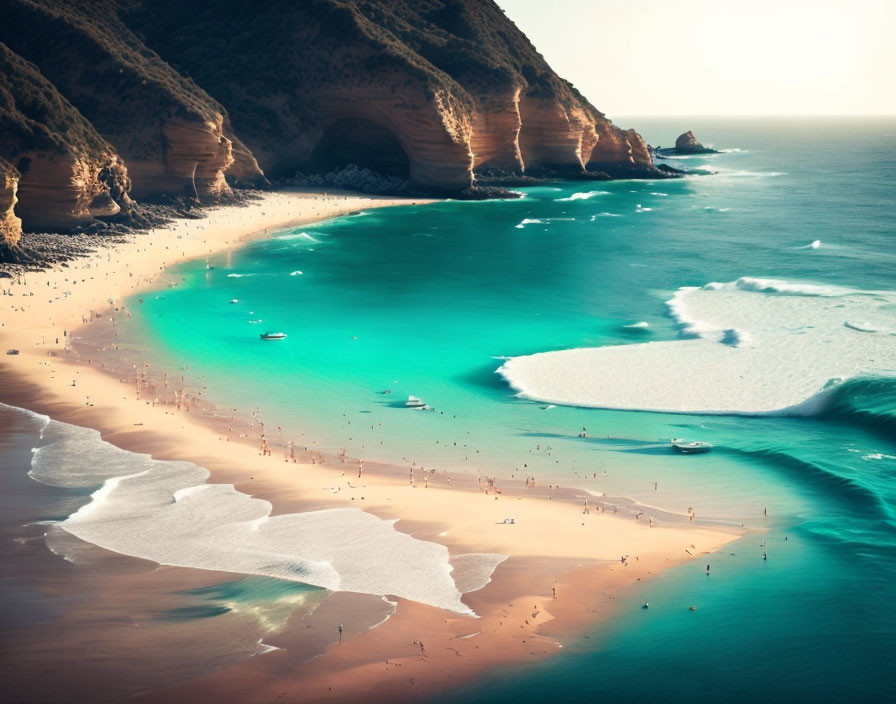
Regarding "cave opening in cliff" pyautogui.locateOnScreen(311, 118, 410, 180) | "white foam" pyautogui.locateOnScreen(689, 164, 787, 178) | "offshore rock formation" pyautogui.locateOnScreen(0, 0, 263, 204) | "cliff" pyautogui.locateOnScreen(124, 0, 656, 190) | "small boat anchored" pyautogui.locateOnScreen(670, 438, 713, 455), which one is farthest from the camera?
"white foam" pyautogui.locateOnScreen(689, 164, 787, 178)

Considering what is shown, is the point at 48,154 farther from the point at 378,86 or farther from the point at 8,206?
the point at 378,86

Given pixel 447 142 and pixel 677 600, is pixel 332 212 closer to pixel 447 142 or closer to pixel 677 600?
pixel 447 142

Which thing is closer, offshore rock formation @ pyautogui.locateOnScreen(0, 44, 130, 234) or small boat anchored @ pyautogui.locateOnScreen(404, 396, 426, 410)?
small boat anchored @ pyautogui.locateOnScreen(404, 396, 426, 410)

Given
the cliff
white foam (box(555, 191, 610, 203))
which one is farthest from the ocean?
white foam (box(555, 191, 610, 203))

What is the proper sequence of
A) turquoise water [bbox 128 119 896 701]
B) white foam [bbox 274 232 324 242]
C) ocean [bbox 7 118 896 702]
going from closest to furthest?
turquoise water [bbox 128 119 896 701] < ocean [bbox 7 118 896 702] < white foam [bbox 274 232 324 242]

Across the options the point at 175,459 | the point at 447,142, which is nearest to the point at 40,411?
the point at 175,459

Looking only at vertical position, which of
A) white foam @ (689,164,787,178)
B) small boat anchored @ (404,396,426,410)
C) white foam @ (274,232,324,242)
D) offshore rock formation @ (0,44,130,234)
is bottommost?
small boat anchored @ (404,396,426,410)

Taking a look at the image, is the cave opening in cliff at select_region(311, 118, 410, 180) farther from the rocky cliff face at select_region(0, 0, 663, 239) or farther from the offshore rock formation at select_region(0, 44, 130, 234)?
the offshore rock formation at select_region(0, 44, 130, 234)
